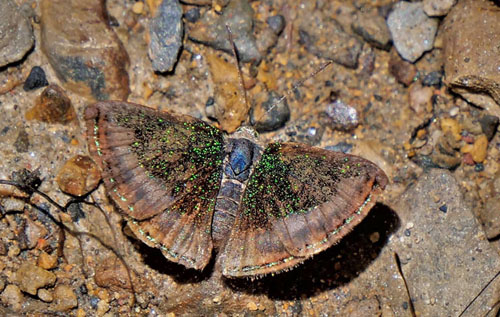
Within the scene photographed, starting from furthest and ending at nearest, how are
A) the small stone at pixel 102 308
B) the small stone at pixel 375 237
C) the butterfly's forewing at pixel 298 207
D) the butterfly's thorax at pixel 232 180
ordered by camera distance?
the small stone at pixel 375 237 → the small stone at pixel 102 308 → the butterfly's thorax at pixel 232 180 → the butterfly's forewing at pixel 298 207

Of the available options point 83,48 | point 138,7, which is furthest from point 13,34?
point 138,7

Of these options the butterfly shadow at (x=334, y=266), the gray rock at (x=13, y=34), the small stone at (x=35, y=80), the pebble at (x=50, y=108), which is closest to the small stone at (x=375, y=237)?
the butterfly shadow at (x=334, y=266)

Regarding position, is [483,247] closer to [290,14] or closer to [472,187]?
[472,187]

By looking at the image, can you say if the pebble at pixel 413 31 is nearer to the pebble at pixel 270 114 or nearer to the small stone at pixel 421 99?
the small stone at pixel 421 99

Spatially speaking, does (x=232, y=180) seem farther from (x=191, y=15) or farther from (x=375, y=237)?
(x=191, y=15)

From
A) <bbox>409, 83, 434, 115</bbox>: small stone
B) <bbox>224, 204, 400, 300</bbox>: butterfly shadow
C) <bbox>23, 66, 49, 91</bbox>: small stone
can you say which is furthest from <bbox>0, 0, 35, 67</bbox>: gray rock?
<bbox>409, 83, 434, 115</bbox>: small stone

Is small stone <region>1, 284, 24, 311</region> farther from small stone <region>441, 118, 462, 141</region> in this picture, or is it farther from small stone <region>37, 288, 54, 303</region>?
small stone <region>441, 118, 462, 141</region>
